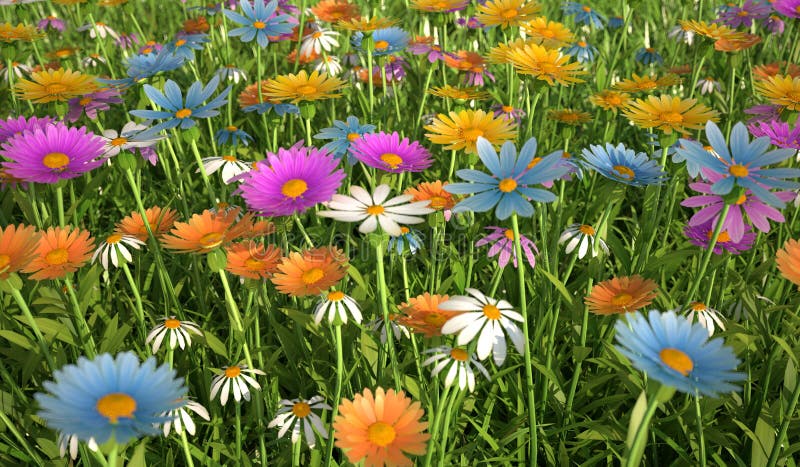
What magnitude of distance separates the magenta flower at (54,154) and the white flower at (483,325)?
0.89 metres

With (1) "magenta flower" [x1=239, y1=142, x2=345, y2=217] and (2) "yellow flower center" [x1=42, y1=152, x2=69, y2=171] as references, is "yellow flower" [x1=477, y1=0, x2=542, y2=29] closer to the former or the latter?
(1) "magenta flower" [x1=239, y1=142, x2=345, y2=217]

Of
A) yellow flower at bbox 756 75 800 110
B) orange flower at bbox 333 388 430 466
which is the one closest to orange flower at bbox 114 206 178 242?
orange flower at bbox 333 388 430 466

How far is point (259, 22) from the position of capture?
209 cm

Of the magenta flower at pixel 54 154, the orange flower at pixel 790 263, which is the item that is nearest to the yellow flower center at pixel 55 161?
the magenta flower at pixel 54 154

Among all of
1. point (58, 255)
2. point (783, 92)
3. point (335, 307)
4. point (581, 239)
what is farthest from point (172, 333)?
point (783, 92)

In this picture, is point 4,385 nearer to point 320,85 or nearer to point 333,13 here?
point 320,85

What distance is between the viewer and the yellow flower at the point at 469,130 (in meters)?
1.38

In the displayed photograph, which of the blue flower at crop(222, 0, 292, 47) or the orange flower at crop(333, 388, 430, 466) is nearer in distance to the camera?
the orange flower at crop(333, 388, 430, 466)

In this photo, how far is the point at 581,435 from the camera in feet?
4.25

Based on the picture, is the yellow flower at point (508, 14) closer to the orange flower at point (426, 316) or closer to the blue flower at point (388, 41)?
the blue flower at point (388, 41)

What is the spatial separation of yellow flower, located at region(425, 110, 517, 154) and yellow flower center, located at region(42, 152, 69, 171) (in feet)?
2.68

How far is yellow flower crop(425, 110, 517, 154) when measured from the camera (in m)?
1.38

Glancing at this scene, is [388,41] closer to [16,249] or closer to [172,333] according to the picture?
[172,333]

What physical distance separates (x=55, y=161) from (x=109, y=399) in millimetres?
842
